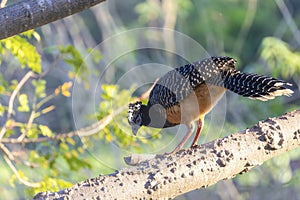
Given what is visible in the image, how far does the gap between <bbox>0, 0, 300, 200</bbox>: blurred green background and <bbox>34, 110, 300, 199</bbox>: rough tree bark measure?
0.84m

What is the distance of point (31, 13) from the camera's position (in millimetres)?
2318

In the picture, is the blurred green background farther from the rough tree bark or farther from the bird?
the rough tree bark

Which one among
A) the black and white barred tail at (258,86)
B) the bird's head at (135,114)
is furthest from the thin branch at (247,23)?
the black and white barred tail at (258,86)

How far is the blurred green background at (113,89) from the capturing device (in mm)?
3764

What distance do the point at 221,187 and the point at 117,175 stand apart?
4657 millimetres

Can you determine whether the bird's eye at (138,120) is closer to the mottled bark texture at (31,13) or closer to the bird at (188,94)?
the bird at (188,94)

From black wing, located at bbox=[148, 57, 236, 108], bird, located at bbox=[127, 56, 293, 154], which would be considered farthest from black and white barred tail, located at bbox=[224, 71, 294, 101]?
black wing, located at bbox=[148, 57, 236, 108]

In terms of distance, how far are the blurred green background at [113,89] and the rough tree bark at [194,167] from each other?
0.84 meters

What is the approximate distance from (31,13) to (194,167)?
2.50 ft

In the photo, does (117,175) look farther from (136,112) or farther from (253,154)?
→ (136,112)

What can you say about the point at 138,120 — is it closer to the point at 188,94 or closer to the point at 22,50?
the point at 188,94

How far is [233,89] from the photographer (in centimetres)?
302

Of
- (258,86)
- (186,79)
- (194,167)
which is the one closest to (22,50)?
(186,79)

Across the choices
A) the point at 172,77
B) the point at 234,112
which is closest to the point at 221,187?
the point at 234,112
